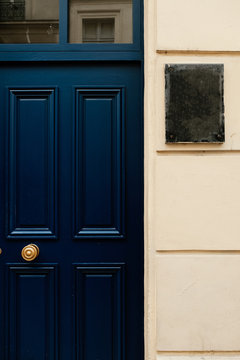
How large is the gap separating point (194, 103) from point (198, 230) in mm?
831

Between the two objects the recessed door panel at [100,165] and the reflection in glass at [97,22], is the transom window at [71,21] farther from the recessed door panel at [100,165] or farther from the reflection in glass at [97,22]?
the recessed door panel at [100,165]

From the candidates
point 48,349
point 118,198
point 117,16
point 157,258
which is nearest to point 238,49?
point 117,16

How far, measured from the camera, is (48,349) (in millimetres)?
2496

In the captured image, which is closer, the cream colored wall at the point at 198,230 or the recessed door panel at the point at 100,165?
the cream colored wall at the point at 198,230

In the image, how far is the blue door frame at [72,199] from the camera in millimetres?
2496

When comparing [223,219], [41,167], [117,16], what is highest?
[117,16]

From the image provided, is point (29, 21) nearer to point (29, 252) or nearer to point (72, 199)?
point (72, 199)

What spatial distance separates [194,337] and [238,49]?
6.24ft

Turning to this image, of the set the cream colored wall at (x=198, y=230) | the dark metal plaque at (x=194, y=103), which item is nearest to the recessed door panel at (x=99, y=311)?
the cream colored wall at (x=198, y=230)

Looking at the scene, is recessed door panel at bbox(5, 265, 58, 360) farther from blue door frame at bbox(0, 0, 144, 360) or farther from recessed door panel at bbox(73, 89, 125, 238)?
recessed door panel at bbox(73, 89, 125, 238)

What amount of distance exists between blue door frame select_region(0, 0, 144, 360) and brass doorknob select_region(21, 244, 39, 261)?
7cm

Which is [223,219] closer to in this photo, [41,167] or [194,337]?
[194,337]

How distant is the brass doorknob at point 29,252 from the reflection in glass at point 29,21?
1.56m

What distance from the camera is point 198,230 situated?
2.18 meters
